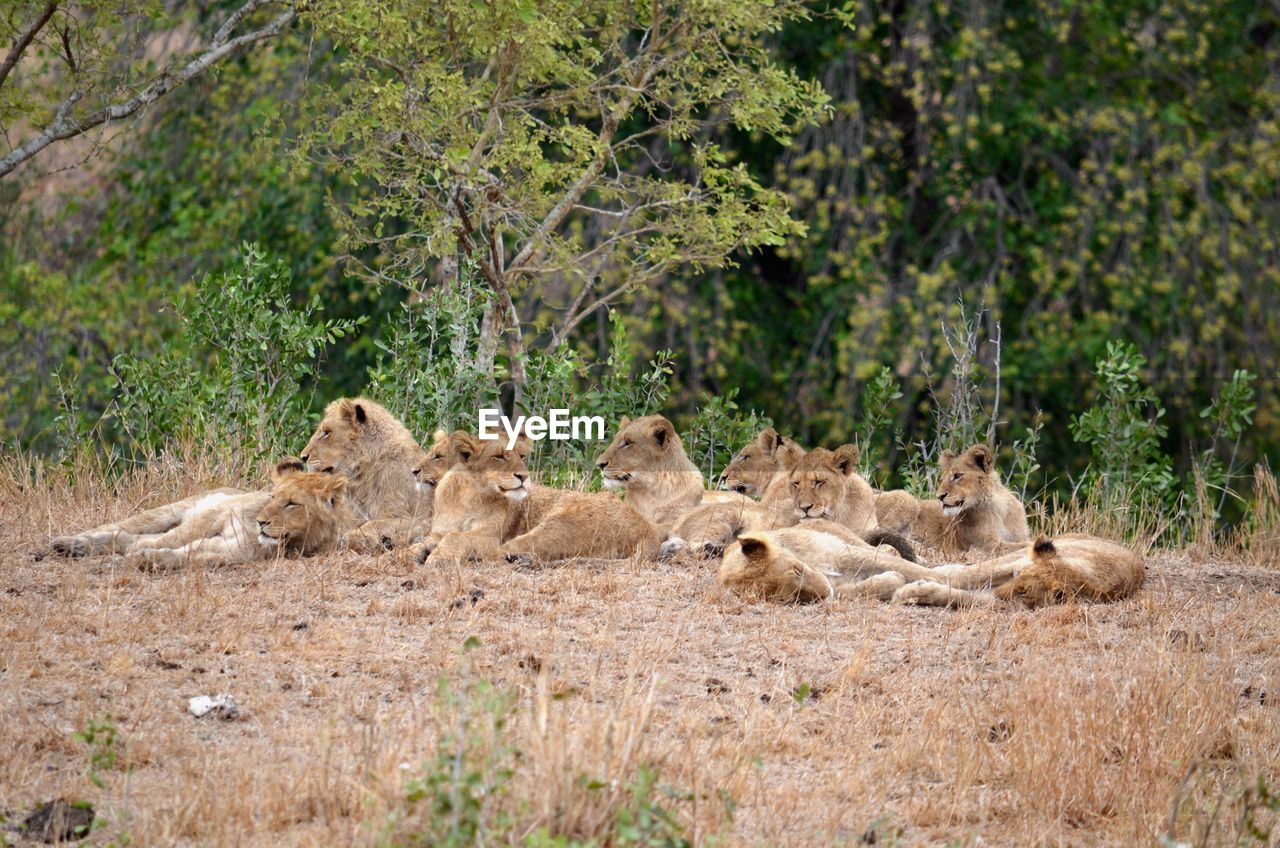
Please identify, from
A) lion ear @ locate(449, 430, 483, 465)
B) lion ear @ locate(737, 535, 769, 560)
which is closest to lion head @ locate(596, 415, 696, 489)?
lion ear @ locate(449, 430, 483, 465)

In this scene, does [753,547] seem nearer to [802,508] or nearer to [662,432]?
[802,508]

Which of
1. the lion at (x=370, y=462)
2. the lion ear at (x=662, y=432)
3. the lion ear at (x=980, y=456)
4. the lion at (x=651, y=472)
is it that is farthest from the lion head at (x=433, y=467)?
the lion ear at (x=980, y=456)

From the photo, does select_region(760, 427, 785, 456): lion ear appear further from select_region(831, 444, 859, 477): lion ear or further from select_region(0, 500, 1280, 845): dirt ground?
select_region(0, 500, 1280, 845): dirt ground

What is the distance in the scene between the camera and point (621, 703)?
18.5 feet

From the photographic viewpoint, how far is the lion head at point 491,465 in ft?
28.2

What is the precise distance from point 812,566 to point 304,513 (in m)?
2.43

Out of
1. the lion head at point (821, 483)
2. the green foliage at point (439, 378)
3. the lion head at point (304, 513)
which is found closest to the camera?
the lion head at point (304, 513)

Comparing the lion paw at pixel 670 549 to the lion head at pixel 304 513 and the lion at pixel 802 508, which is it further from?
the lion head at pixel 304 513

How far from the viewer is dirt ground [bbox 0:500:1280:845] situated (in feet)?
16.4

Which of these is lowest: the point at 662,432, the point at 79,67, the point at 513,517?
the point at 513,517

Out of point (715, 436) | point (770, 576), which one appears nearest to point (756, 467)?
point (715, 436)

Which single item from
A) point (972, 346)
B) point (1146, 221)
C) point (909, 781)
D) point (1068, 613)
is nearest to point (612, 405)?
point (972, 346)

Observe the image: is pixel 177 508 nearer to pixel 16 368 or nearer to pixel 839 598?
pixel 839 598

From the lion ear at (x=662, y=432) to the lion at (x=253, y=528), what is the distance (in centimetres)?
190
